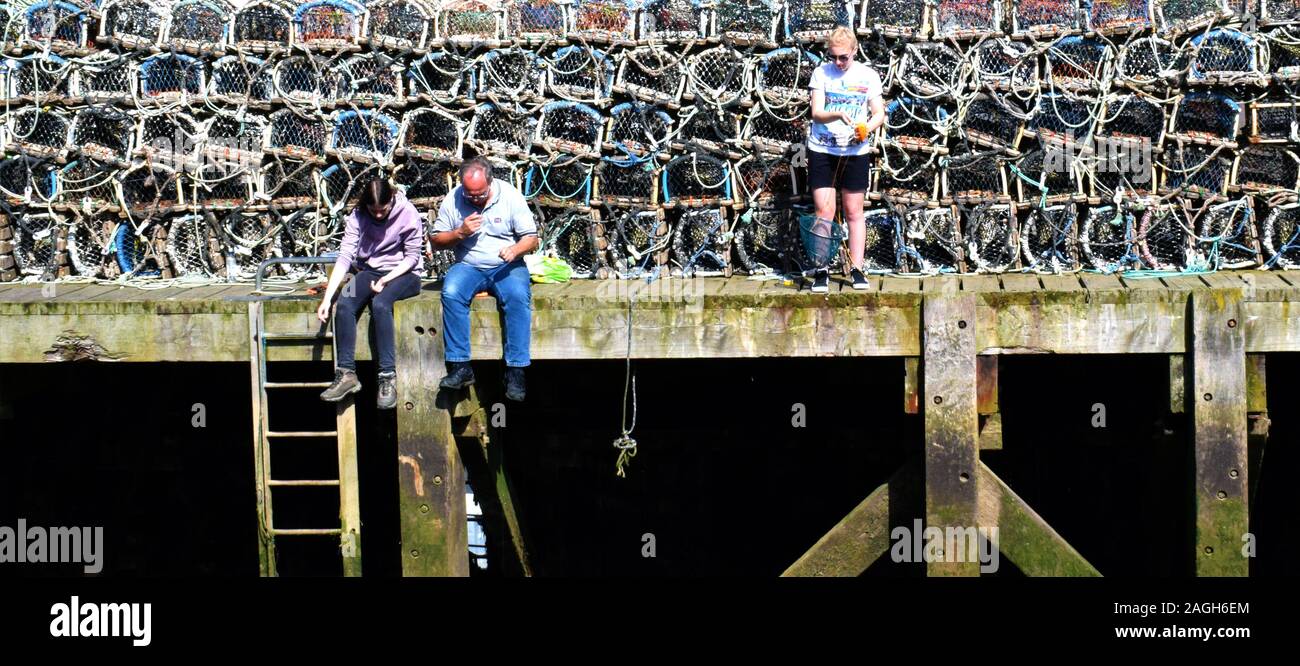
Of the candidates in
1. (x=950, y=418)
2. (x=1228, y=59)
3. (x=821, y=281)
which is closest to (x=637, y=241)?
(x=821, y=281)

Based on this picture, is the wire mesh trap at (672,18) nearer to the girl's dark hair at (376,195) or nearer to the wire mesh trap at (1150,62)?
the girl's dark hair at (376,195)

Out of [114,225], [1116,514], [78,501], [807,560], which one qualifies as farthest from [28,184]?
[1116,514]

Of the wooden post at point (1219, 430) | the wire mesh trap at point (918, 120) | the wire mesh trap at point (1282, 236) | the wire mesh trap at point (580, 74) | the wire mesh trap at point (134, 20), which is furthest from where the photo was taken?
the wire mesh trap at point (134, 20)

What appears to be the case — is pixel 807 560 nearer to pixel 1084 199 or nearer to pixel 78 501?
pixel 1084 199

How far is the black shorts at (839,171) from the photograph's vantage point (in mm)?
9562

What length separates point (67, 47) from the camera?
10953mm

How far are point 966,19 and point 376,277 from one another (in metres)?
3.81

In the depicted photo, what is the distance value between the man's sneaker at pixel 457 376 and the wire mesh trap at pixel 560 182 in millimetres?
1915

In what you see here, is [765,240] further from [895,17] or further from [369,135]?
[369,135]

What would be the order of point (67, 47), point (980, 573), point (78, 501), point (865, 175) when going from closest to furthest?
point (980, 573), point (865, 175), point (67, 47), point (78, 501)

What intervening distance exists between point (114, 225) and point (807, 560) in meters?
4.67

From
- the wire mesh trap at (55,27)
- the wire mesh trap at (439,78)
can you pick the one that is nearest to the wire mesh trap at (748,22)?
the wire mesh trap at (439,78)

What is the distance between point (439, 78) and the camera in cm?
1071

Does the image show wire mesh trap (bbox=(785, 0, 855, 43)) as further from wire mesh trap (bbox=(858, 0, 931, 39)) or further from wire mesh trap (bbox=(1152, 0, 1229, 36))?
wire mesh trap (bbox=(1152, 0, 1229, 36))
